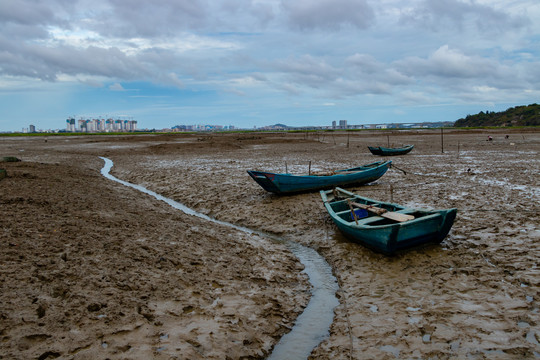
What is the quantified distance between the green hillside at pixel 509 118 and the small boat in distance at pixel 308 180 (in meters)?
114

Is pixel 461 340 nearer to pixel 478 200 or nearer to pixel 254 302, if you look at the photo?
pixel 254 302

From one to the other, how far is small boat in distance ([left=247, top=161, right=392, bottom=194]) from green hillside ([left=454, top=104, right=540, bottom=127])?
114235mm

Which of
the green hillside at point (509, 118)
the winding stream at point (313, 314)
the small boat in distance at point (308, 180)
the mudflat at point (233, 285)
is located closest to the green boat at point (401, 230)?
the mudflat at point (233, 285)

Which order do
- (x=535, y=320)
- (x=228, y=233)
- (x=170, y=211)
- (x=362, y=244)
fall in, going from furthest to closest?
(x=170, y=211) < (x=228, y=233) < (x=362, y=244) < (x=535, y=320)

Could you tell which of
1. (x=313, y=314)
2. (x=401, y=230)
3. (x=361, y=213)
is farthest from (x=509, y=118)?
(x=313, y=314)

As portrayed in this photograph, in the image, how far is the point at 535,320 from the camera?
17.2 ft

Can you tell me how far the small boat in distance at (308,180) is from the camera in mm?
13961

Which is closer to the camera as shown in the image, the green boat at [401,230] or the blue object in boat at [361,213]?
the green boat at [401,230]

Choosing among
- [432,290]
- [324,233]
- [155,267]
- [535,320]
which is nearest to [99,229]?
[155,267]

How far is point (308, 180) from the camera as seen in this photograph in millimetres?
14672

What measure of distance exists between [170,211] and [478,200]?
10353 millimetres

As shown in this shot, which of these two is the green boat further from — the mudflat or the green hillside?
the green hillside

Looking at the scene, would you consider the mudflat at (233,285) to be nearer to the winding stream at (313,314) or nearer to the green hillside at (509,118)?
the winding stream at (313,314)

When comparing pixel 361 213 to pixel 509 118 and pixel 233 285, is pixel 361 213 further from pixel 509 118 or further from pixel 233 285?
pixel 509 118
